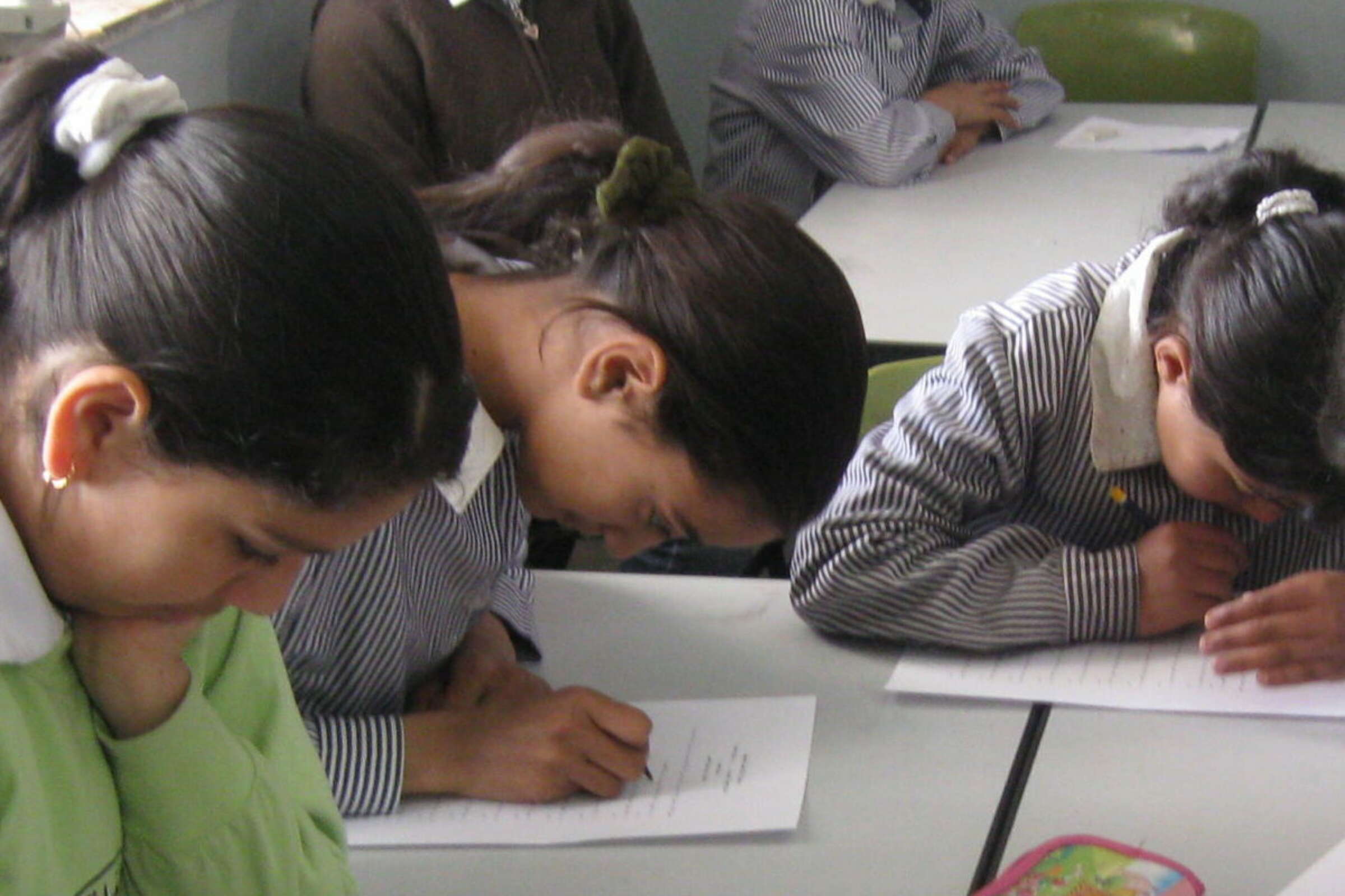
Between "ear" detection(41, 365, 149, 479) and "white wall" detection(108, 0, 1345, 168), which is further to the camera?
"white wall" detection(108, 0, 1345, 168)

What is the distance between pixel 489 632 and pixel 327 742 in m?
0.20

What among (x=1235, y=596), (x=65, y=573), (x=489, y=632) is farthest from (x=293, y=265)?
(x=1235, y=596)

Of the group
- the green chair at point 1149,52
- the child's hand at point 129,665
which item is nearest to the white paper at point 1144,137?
the green chair at point 1149,52

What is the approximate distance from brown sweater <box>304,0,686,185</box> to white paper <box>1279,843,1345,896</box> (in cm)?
146

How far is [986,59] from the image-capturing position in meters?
3.03

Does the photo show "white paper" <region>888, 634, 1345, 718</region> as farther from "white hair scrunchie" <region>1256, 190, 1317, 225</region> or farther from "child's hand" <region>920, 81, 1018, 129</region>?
"child's hand" <region>920, 81, 1018, 129</region>

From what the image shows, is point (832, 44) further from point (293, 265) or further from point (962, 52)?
point (293, 265)

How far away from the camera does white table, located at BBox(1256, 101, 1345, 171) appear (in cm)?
272

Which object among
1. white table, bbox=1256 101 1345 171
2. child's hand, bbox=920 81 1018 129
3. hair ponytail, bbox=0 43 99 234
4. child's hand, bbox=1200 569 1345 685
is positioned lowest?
white table, bbox=1256 101 1345 171

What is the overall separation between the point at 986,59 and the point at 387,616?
2.22 m

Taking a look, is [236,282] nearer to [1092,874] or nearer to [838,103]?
[1092,874]

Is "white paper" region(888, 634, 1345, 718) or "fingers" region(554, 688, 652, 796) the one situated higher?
"fingers" region(554, 688, 652, 796)

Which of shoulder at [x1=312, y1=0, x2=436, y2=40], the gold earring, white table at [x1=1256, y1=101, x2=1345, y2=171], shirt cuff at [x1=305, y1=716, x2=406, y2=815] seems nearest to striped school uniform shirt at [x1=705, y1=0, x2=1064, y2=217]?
white table at [x1=1256, y1=101, x2=1345, y2=171]

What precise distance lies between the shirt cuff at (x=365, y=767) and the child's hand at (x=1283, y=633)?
0.63 metres
